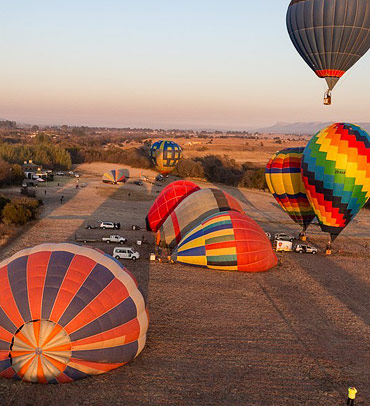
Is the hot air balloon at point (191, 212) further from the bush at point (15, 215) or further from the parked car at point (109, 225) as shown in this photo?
the bush at point (15, 215)

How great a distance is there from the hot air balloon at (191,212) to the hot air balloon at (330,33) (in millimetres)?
11672

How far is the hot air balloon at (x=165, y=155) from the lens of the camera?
4762 centimetres

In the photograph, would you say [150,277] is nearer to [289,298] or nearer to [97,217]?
[289,298]

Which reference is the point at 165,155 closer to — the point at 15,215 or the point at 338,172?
the point at 15,215

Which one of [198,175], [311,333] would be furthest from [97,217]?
A: [198,175]

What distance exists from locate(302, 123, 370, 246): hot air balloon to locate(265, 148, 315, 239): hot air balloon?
2.51m

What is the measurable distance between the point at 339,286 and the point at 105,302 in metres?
12.8

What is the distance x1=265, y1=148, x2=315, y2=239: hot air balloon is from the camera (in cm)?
2520

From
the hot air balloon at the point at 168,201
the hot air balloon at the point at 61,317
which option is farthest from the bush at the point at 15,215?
the hot air balloon at the point at 61,317

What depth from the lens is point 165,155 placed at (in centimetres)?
4753

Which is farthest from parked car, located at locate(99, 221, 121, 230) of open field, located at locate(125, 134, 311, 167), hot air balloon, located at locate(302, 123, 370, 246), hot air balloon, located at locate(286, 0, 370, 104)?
open field, located at locate(125, 134, 311, 167)

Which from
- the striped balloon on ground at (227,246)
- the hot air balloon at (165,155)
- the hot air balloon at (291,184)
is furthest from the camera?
the hot air balloon at (165,155)

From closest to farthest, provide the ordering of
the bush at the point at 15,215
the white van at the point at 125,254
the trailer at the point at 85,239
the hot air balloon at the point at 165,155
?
the white van at the point at 125,254
the trailer at the point at 85,239
the bush at the point at 15,215
the hot air balloon at the point at 165,155

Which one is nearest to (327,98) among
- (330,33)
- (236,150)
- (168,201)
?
(330,33)
